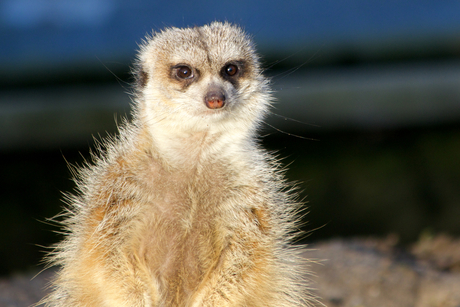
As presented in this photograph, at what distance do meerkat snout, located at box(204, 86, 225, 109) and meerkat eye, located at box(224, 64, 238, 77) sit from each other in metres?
0.23

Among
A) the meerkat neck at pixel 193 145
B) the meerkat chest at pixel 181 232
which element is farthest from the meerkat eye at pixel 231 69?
the meerkat chest at pixel 181 232

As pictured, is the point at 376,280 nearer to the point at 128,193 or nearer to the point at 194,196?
the point at 194,196

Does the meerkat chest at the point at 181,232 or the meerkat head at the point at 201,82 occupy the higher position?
the meerkat head at the point at 201,82

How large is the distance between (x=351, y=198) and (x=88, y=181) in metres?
1.95

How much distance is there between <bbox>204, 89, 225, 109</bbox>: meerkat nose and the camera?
163cm

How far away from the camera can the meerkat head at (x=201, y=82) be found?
1713mm

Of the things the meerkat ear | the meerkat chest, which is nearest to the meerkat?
the meerkat chest

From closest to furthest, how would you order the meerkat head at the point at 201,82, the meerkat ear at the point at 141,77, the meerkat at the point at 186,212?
the meerkat at the point at 186,212, the meerkat head at the point at 201,82, the meerkat ear at the point at 141,77

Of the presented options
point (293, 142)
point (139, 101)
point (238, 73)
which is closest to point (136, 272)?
point (139, 101)

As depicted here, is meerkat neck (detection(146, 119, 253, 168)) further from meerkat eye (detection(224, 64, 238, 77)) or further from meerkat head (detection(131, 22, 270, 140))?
meerkat eye (detection(224, 64, 238, 77))

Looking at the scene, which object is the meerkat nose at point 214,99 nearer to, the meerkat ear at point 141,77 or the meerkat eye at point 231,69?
the meerkat eye at point 231,69

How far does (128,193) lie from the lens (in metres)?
1.62

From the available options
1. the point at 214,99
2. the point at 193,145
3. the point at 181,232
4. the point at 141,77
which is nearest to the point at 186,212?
the point at 181,232

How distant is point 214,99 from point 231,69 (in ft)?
1.01
